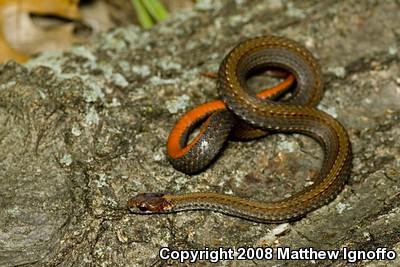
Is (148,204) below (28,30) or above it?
below

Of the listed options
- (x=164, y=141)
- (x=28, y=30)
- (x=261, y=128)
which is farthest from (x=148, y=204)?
(x=28, y=30)

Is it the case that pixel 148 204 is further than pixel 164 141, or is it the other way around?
pixel 164 141

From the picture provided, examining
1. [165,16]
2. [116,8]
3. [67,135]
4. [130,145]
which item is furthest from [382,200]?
[116,8]

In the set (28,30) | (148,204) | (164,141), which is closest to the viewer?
(148,204)

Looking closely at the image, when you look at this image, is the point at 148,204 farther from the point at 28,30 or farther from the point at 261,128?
the point at 28,30

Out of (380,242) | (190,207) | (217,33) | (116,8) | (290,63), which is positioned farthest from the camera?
(116,8)

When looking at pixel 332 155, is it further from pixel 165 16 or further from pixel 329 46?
pixel 165 16

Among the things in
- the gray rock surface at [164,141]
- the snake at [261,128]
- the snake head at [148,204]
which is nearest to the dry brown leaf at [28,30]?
the gray rock surface at [164,141]
